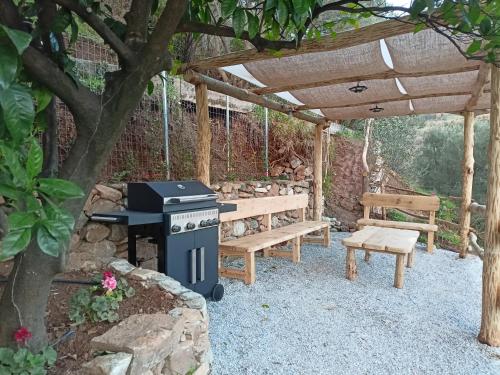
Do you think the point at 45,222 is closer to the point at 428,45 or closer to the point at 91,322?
the point at 91,322

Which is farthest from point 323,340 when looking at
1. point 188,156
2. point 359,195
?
point 359,195

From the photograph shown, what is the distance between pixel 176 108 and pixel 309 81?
68.6 inches

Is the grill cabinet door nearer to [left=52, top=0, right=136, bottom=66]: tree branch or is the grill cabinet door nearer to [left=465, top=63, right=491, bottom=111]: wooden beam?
[left=52, top=0, right=136, bottom=66]: tree branch

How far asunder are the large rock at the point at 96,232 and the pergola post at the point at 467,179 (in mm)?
4637

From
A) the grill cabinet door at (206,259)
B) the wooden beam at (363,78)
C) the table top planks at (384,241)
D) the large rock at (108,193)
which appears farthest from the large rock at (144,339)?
the wooden beam at (363,78)

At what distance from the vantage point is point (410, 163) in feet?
30.4

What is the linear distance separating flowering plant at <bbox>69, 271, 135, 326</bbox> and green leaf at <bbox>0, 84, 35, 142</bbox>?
4.12 feet

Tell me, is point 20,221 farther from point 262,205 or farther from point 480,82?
point 480,82

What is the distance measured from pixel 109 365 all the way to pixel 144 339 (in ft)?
0.66

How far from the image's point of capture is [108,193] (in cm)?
298

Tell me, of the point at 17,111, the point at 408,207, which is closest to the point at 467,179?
the point at 408,207

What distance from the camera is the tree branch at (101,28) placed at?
1131 mm

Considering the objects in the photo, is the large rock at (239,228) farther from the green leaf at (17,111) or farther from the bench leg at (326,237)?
the green leaf at (17,111)

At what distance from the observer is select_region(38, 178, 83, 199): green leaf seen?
2.52 feet
